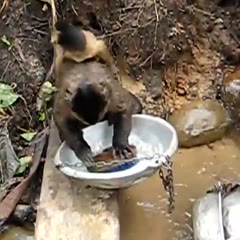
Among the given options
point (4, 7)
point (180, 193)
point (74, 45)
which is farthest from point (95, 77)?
point (4, 7)

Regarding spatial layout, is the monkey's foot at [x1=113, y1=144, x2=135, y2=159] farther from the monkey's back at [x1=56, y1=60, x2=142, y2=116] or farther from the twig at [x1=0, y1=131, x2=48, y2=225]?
the twig at [x1=0, y1=131, x2=48, y2=225]

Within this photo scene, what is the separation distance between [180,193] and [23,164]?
0.75 meters

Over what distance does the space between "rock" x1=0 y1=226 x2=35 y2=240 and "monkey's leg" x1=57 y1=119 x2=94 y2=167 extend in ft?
1.47

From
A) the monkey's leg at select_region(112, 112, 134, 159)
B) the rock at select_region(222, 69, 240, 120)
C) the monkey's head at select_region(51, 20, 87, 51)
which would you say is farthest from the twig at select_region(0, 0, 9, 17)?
the rock at select_region(222, 69, 240, 120)

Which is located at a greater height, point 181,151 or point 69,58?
point 69,58

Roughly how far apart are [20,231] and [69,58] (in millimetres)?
779

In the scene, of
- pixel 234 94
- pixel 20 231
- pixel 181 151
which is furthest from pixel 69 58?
pixel 234 94

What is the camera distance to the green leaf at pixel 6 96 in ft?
12.5

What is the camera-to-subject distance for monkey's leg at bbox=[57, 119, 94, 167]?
121 inches

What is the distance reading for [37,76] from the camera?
4.09 m

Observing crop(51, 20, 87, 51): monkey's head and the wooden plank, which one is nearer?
the wooden plank

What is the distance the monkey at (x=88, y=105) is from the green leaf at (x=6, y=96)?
2.15 feet

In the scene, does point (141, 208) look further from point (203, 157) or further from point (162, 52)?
point (162, 52)

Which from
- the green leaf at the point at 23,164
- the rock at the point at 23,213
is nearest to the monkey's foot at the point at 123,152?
the rock at the point at 23,213
